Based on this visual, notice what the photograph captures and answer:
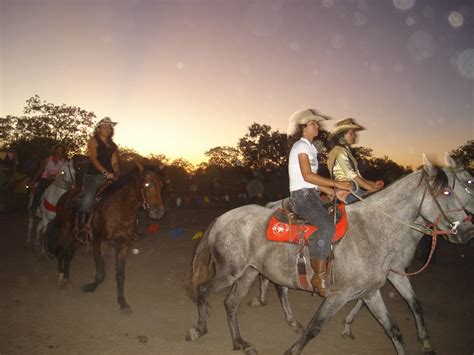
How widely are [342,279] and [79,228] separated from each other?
5421 mm

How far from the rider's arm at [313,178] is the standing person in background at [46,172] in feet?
30.1

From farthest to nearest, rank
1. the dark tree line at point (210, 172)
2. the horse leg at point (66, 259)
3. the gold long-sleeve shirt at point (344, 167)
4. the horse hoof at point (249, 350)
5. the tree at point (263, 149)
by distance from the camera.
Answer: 1. the tree at point (263, 149)
2. the dark tree line at point (210, 172)
3. the horse leg at point (66, 259)
4. the gold long-sleeve shirt at point (344, 167)
5. the horse hoof at point (249, 350)

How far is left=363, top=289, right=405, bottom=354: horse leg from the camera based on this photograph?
4434 mm

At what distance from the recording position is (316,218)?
14.0 ft

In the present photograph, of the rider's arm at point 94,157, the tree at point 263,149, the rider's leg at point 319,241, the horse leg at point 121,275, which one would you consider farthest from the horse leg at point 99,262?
the tree at point 263,149

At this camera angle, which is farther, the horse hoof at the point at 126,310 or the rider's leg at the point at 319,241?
the horse hoof at the point at 126,310

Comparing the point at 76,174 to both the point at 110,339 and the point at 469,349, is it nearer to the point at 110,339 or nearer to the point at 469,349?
the point at 110,339

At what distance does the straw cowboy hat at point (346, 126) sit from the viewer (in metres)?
6.26

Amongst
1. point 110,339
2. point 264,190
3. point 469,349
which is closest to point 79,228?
point 110,339

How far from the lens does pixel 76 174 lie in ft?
31.3

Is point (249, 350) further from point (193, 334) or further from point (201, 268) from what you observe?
point (201, 268)

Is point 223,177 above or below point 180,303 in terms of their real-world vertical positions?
above

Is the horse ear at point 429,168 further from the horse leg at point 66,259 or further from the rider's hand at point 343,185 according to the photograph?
the horse leg at point 66,259

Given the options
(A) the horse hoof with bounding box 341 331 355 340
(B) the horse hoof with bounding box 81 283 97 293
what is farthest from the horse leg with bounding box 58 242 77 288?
(A) the horse hoof with bounding box 341 331 355 340
